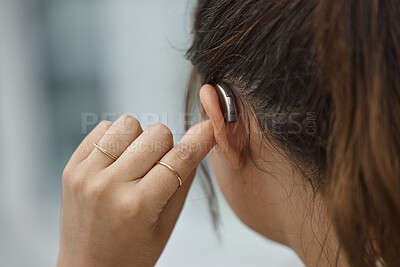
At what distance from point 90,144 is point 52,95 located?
1033 millimetres

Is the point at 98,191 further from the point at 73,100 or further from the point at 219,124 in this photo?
the point at 73,100

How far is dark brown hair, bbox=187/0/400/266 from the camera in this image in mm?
382

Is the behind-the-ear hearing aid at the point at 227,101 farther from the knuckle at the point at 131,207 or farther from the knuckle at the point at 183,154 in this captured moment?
the knuckle at the point at 131,207

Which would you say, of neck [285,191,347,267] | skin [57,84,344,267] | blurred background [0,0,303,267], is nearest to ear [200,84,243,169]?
skin [57,84,344,267]

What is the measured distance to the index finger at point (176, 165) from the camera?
1.88 feet

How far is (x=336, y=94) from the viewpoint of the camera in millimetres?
400

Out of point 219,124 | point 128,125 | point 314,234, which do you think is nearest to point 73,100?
point 128,125

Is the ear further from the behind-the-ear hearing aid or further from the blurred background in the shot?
the blurred background

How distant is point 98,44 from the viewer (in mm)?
1520

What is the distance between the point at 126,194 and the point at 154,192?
46mm

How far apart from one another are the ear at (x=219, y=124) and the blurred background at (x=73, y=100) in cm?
81

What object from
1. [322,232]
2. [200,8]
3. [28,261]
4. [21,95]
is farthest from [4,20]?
[322,232]

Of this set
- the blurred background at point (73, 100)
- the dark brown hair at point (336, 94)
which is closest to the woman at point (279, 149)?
the dark brown hair at point (336, 94)

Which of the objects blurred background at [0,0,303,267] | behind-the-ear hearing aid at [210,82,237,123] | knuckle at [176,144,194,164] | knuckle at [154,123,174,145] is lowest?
Answer: blurred background at [0,0,303,267]
